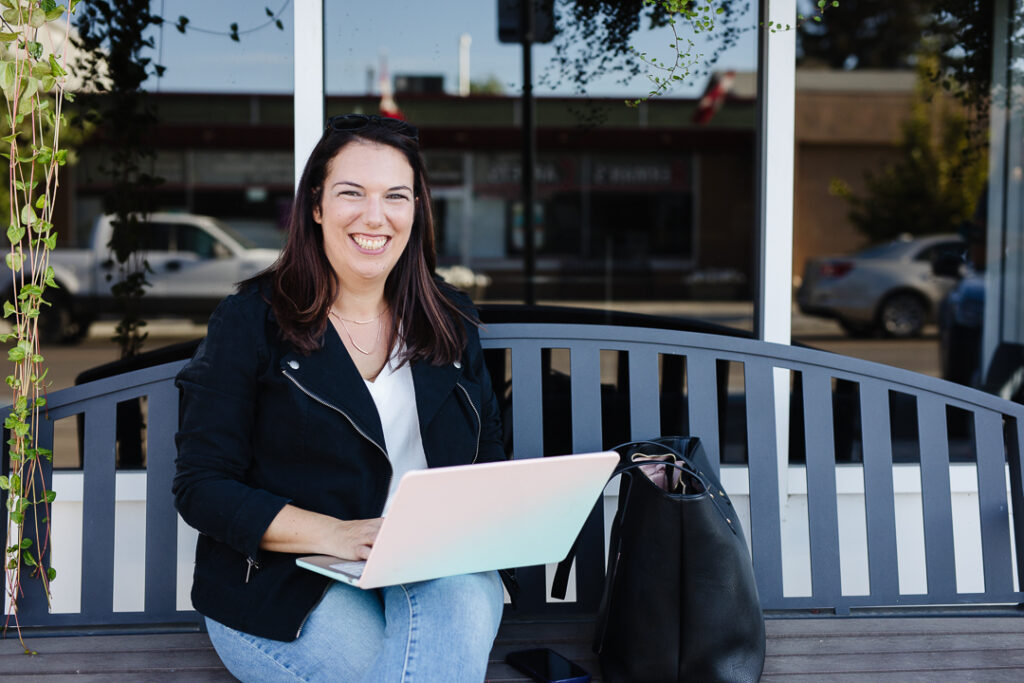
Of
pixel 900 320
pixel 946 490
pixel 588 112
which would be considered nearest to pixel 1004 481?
pixel 946 490

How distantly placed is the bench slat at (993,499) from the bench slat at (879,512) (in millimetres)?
222

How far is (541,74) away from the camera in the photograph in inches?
229

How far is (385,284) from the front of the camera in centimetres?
199

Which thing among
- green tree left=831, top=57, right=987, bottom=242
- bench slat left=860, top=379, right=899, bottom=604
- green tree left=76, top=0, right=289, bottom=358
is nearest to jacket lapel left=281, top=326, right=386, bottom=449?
bench slat left=860, top=379, right=899, bottom=604

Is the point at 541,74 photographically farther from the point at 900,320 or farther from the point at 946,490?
the point at 900,320

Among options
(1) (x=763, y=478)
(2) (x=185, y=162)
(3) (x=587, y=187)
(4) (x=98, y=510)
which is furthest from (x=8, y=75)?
(3) (x=587, y=187)

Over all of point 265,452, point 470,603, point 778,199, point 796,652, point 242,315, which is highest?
point 778,199

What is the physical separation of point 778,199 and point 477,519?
1.51 m

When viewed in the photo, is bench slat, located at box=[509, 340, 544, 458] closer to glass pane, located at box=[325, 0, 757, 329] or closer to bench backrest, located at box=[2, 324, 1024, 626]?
bench backrest, located at box=[2, 324, 1024, 626]

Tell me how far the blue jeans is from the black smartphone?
25 centimetres

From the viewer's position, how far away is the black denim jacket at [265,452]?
5.37 feet

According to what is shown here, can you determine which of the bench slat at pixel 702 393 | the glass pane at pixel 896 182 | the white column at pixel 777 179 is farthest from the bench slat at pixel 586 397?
the glass pane at pixel 896 182

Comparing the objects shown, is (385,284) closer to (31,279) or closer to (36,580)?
(31,279)

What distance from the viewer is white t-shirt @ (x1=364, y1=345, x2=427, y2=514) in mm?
1847
